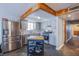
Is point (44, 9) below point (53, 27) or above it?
above

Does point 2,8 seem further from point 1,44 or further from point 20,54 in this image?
point 20,54

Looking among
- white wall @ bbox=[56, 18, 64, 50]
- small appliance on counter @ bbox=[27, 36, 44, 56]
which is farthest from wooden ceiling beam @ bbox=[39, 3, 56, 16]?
small appliance on counter @ bbox=[27, 36, 44, 56]

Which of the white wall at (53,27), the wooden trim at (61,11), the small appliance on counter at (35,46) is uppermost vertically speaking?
the wooden trim at (61,11)

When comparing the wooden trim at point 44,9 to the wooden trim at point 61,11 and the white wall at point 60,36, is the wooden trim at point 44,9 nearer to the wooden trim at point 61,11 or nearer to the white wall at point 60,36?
the wooden trim at point 61,11

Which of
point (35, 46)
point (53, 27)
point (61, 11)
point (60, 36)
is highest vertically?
point (61, 11)

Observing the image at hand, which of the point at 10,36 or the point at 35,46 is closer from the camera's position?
the point at 10,36

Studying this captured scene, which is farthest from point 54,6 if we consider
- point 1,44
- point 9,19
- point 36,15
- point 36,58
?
point 1,44

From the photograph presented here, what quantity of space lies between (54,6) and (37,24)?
44cm

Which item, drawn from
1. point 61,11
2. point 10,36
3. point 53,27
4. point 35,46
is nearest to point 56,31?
point 53,27

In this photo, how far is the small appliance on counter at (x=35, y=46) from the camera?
83.6 inches

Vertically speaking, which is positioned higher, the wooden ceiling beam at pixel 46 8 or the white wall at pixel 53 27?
the wooden ceiling beam at pixel 46 8

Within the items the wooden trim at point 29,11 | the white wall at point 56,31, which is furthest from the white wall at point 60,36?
the wooden trim at point 29,11

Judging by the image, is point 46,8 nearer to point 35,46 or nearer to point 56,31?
point 56,31

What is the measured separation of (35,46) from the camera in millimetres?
2191
